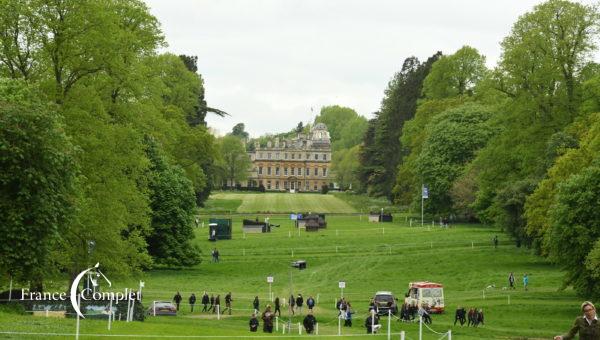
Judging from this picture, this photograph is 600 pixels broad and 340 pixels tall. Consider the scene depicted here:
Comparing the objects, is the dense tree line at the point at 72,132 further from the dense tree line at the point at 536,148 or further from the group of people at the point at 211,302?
the dense tree line at the point at 536,148

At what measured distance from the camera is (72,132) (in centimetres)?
4019

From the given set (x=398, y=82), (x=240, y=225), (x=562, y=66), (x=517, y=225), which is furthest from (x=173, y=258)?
(x=398, y=82)

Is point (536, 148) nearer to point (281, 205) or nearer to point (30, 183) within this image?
point (30, 183)

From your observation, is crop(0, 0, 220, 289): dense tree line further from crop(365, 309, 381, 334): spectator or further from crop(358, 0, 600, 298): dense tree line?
crop(358, 0, 600, 298): dense tree line

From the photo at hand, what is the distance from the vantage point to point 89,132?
40781 mm

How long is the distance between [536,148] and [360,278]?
13.9m

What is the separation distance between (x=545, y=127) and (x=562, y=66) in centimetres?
389

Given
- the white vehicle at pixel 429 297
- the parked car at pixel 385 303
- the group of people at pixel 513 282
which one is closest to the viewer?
the parked car at pixel 385 303

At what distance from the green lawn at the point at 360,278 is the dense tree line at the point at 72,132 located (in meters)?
3.01

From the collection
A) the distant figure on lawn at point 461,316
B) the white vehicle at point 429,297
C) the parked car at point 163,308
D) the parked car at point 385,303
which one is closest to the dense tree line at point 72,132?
the parked car at point 163,308

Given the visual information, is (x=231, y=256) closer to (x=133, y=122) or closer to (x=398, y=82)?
(x=133, y=122)

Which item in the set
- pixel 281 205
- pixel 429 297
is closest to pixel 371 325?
pixel 429 297

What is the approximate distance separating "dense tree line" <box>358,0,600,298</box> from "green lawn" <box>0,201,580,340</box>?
2410mm

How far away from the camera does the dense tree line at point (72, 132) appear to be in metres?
32.1
